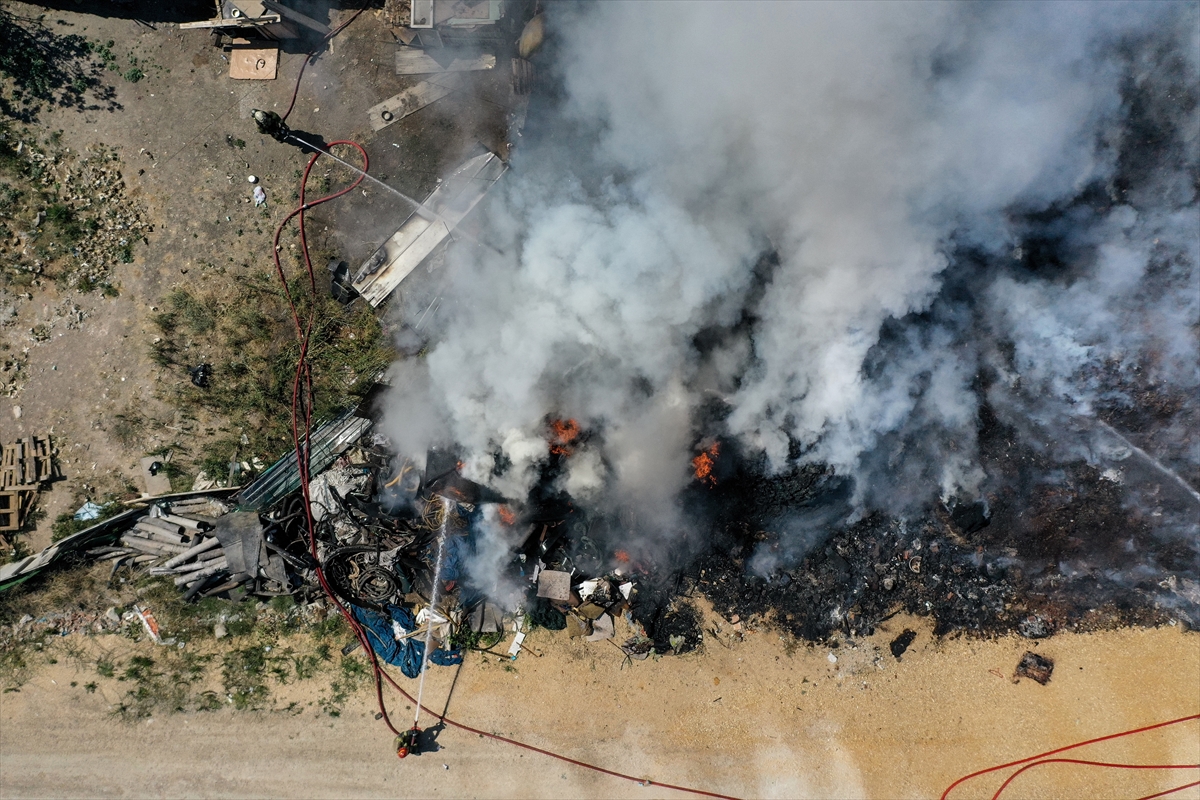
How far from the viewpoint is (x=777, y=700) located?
28.8 ft

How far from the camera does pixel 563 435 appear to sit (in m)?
8.67

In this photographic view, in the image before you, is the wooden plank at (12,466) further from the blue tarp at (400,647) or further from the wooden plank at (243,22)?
the wooden plank at (243,22)

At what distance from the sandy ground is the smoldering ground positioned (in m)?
1.44

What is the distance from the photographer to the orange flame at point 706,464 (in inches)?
342

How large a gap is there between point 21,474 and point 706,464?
9.77 meters

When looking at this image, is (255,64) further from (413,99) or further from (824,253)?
(824,253)

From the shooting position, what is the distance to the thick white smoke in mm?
8484

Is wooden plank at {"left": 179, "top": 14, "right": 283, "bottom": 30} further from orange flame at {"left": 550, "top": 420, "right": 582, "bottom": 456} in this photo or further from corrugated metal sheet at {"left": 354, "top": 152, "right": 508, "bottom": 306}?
orange flame at {"left": 550, "top": 420, "right": 582, "bottom": 456}

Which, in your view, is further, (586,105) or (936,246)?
(586,105)

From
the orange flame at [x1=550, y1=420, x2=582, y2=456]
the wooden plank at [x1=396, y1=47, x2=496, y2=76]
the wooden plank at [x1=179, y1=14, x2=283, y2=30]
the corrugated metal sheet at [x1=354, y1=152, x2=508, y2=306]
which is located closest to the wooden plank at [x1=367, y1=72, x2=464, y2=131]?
the wooden plank at [x1=396, y1=47, x2=496, y2=76]

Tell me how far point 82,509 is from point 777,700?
1021 cm

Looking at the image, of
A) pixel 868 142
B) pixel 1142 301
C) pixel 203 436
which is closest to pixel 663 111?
pixel 868 142

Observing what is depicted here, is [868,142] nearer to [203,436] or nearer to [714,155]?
[714,155]

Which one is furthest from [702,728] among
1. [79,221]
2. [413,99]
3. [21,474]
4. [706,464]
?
[79,221]
